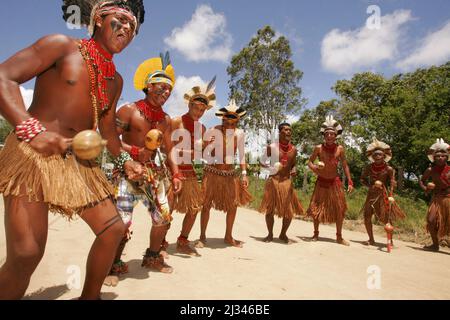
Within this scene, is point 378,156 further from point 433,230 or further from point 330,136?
point 433,230

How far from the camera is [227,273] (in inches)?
135

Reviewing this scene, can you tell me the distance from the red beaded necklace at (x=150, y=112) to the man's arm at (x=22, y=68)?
1.49m

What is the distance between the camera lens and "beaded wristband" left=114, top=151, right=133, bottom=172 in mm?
2992

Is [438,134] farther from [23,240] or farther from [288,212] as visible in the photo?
[23,240]

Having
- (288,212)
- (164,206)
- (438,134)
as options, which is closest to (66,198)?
(164,206)

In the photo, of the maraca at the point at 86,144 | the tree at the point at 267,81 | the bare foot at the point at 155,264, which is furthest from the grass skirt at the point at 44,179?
the tree at the point at 267,81

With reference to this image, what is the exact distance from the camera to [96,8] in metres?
2.27

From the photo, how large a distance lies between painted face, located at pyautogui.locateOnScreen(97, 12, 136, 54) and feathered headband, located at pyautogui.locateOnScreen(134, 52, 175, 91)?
1.30 meters

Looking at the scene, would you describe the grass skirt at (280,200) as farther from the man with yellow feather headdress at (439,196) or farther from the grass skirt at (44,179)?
the grass skirt at (44,179)

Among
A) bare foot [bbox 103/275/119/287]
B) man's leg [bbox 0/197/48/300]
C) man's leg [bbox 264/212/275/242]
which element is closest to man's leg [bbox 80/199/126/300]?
man's leg [bbox 0/197/48/300]

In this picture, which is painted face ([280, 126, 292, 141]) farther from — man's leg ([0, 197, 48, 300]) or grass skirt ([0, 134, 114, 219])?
man's leg ([0, 197, 48, 300])

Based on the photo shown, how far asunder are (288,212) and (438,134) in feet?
51.6

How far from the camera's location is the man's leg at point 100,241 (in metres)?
2.04

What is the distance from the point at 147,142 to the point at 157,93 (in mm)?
755
